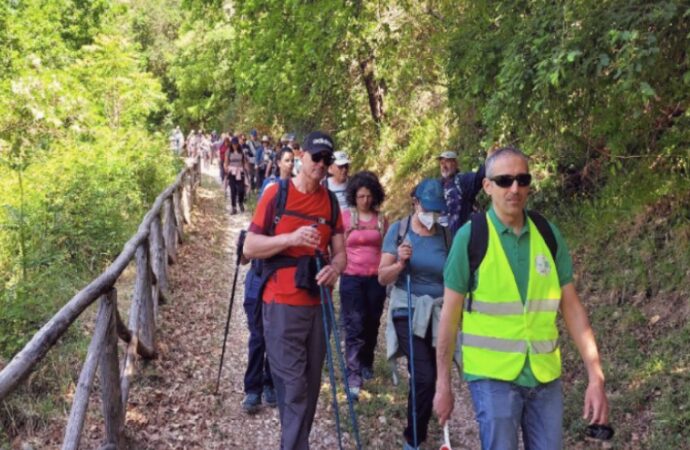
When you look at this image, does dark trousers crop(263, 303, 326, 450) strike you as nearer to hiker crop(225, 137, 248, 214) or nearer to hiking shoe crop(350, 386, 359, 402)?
hiking shoe crop(350, 386, 359, 402)

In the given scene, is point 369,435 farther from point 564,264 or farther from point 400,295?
point 564,264

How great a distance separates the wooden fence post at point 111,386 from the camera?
433 cm

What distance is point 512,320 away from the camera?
2.88 metres

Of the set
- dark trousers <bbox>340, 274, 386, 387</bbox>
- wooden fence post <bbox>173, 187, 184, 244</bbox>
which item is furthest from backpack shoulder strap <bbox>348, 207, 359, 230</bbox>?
wooden fence post <bbox>173, 187, 184, 244</bbox>

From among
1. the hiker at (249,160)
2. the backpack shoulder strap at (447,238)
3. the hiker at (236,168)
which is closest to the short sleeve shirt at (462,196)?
the backpack shoulder strap at (447,238)

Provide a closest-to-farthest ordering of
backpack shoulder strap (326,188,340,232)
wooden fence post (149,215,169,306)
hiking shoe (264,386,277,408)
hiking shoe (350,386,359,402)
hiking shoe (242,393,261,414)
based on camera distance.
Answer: backpack shoulder strap (326,188,340,232)
hiking shoe (242,393,261,414)
hiking shoe (264,386,277,408)
hiking shoe (350,386,359,402)
wooden fence post (149,215,169,306)

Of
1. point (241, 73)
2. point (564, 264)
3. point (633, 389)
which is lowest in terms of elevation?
point (633, 389)

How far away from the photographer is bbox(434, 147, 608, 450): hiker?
287 cm

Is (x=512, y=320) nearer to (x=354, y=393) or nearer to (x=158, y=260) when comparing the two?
(x=354, y=393)

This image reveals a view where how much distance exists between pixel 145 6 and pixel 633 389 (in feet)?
157

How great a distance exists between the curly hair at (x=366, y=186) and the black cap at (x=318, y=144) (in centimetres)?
190

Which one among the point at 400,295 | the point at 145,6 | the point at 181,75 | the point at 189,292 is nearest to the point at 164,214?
the point at 189,292

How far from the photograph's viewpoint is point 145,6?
153 ft

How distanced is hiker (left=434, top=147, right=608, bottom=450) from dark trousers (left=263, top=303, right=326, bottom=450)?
113cm
